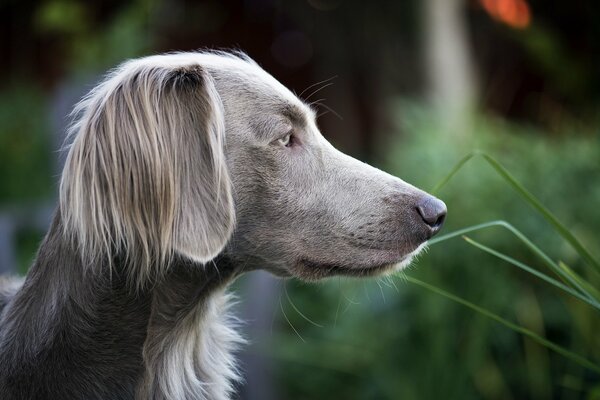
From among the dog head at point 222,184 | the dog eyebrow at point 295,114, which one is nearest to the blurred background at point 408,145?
the dog eyebrow at point 295,114

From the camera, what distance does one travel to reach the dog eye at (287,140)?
9.06 ft

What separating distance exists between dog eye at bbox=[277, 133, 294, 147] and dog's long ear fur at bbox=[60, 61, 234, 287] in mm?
208

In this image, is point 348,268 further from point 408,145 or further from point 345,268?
point 408,145

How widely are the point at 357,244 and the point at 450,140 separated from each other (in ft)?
10.2

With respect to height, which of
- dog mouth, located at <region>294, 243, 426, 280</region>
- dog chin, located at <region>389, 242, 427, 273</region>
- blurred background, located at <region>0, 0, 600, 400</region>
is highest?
dog chin, located at <region>389, 242, 427, 273</region>

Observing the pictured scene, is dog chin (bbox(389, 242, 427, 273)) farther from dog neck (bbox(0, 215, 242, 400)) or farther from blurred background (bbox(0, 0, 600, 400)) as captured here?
blurred background (bbox(0, 0, 600, 400))

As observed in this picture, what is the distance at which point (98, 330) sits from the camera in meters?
2.59

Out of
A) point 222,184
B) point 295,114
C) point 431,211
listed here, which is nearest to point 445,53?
point 295,114

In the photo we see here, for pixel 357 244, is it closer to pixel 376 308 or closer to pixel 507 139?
pixel 376 308

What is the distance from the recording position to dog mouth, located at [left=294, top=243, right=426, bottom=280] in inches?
107

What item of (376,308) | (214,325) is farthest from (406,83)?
(214,325)

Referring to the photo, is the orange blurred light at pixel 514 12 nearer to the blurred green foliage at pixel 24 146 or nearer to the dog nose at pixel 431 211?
the blurred green foliage at pixel 24 146

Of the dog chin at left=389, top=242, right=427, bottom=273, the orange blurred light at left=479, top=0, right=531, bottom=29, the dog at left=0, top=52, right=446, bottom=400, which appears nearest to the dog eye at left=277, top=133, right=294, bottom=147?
the dog at left=0, top=52, right=446, bottom=400

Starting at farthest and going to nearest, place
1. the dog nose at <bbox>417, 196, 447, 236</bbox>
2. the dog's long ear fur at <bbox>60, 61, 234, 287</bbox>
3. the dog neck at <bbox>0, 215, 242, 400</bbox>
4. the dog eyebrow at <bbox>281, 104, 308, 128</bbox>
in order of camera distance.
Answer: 1. the dog eyebrow at <bbox>281, 104, 308, 128</bbox>
2. the dog nose at <bbox>417, 196, 447, 236</bbox>
3. the dog neck at <bbox>0, 215, 242, 400</bbox>
4. the dog's long ear fur at <bbox>60, 61, 234, 287</bbox>
